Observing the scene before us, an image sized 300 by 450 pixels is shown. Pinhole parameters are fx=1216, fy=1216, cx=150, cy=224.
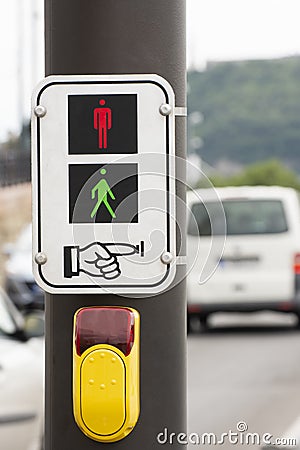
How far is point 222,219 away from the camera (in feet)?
8.19

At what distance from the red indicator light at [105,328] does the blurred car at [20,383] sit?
3.46m

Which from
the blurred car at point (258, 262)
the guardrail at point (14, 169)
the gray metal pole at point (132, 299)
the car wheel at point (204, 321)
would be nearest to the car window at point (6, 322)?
the gray metal pole at point (132, 299)

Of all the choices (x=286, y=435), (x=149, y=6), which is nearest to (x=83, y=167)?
(x=149, y=6)

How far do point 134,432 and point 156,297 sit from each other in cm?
28

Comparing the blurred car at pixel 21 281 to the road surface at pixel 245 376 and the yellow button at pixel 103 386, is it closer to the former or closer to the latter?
the road surface at pixel 245 376

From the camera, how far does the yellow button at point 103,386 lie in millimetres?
2395

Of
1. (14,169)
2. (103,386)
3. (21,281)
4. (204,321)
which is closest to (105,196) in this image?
(103,386)

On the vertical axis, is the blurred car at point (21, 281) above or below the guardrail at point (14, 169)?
below

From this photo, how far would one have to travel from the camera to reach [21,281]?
61.3 ft

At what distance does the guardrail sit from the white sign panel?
83.3ft

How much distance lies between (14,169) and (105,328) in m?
27.3

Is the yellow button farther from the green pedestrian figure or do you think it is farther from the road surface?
the road surface

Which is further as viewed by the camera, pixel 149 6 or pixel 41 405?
pixel 41 405

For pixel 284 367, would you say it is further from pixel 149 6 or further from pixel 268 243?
pixel 149 6
